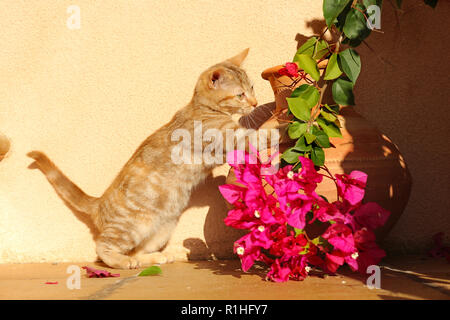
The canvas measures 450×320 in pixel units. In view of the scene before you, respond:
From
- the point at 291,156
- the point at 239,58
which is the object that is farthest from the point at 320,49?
the point at 239,58

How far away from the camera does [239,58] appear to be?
181 cm

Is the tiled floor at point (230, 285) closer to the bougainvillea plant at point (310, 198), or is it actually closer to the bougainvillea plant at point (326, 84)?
the bougainvillea plant at point (310, 198)

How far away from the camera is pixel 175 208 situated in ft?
5.72

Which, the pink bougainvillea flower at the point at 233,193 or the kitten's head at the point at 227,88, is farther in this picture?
the kitten's head at the point at 227,88

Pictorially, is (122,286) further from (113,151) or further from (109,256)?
(113,151)

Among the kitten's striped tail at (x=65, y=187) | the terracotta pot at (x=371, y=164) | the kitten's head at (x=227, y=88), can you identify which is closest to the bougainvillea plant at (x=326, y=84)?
the terracotta pot at (x=371, y=164)

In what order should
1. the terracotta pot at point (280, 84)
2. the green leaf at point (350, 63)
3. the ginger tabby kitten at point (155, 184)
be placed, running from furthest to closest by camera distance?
the ginger tabby kitten at point (155, 184)
the terracotta pot at point (280, 84)
the green leaf at point (350, 63)

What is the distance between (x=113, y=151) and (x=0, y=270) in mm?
651

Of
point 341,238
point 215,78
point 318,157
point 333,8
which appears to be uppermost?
point 333,8

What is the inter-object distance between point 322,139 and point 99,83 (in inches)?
42.7

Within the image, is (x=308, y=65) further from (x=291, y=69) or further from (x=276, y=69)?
(x=276, y=69)

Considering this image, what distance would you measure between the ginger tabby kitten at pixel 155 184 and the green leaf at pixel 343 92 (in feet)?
1.62

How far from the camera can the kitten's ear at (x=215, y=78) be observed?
174 cm

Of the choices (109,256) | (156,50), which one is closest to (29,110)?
(156,50)
